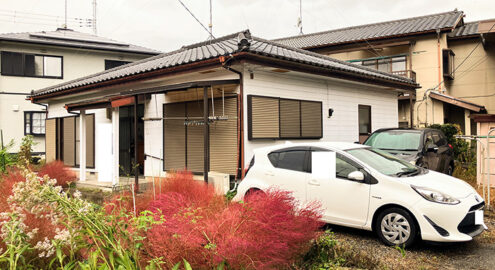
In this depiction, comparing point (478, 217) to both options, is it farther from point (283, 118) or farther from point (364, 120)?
point (364, 120)

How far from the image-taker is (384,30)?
2088cm

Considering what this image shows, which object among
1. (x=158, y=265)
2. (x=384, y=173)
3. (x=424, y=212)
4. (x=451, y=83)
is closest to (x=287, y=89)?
(x=384, y=173)

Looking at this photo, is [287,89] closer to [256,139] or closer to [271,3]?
[256,139]

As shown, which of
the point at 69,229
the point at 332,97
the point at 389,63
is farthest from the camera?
the point at 389,63

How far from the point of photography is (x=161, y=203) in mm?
3656

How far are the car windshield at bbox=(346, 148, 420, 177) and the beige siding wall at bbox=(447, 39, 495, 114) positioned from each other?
16966 millimetres

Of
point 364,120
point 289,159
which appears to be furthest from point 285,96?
point 364,120

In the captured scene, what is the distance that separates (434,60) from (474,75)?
3076 mm

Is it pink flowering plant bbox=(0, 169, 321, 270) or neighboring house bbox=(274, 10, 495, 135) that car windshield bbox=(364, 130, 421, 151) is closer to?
pink flowering plant bbox=(0, 169, 321, 270)

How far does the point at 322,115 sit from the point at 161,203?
7179 millimetres

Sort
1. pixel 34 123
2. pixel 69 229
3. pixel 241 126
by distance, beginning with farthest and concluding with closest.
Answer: pixel 34 123 → pixel 241 126 → pixel 69 229

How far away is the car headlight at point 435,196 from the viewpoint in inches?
184

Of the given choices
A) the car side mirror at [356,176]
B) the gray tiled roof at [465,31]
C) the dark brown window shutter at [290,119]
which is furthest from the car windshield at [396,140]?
the gray tiled roof at [465,31]

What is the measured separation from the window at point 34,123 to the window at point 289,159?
17.5 m
